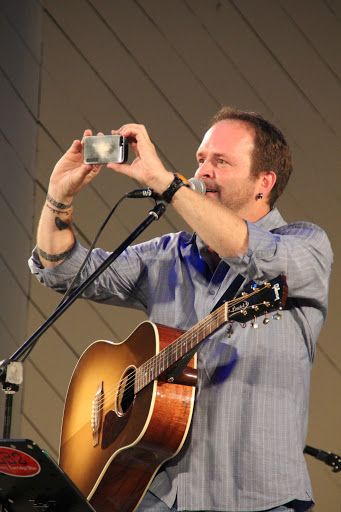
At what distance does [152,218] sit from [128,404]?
1.84 feet

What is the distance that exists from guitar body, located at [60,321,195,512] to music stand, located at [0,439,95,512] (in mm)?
311

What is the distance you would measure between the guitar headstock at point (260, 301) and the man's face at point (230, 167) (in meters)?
0.51

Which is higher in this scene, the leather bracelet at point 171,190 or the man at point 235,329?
the leather bracelet at point 171,190

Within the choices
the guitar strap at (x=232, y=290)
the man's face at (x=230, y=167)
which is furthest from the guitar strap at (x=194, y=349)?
the man's face at (x=230, y=167)

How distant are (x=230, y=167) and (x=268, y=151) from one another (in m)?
0.15

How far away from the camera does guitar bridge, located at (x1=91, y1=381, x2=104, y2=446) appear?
7.89 feet

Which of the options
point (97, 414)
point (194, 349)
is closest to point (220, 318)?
point (194, 349)

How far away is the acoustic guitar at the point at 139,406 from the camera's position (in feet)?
6.72

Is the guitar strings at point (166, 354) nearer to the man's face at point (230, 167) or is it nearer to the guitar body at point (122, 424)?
the guitar body at point (122, 424)

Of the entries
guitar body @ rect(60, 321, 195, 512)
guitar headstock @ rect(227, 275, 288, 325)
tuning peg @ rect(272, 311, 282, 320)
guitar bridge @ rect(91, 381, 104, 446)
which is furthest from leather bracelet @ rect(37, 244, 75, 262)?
tuning peg @ rect(272, 311, 282, 320)

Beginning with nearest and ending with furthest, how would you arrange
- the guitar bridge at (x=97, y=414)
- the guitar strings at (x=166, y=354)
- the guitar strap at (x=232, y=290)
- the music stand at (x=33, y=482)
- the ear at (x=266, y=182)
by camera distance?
the music stand at (x=33, y=482)
the guitar strings at (x=166, y=354)
the guitar strap at (x=232, y=290)
the guitar bridge at (x=97, y=414)
the ear at (x=266, y=182)

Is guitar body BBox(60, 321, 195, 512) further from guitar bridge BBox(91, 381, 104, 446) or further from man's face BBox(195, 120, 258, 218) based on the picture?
man's face BBox(195, 120, 258, 218)

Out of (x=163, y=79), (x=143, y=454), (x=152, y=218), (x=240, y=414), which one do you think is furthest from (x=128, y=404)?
(x=163, y=79)

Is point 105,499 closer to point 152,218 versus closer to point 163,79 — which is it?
point 152,218
